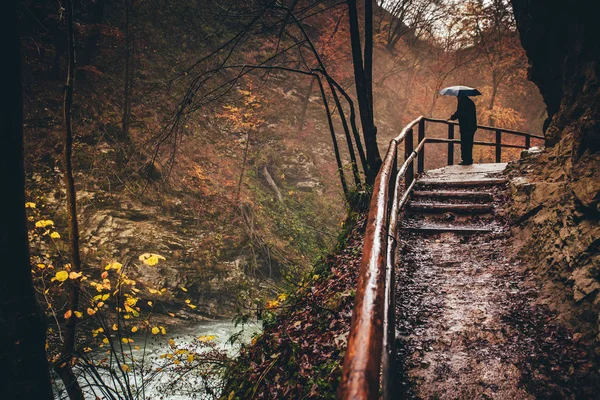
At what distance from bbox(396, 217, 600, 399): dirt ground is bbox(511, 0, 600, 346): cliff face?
21 cm

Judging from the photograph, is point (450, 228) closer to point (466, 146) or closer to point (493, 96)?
point (466, 146)

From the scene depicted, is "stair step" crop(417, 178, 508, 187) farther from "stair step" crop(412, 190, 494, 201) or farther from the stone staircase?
"stair step" crop(412, 190, 494, 201)

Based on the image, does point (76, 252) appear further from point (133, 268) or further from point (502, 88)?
point (502, 88)

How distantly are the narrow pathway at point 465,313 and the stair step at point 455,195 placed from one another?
0.24m

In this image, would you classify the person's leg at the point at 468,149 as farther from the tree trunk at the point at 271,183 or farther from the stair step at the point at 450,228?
the tree trunk at the point at 271,183

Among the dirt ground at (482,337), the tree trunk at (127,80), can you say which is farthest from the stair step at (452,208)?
the tree trunk at (127,80)

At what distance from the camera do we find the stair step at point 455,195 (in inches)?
224

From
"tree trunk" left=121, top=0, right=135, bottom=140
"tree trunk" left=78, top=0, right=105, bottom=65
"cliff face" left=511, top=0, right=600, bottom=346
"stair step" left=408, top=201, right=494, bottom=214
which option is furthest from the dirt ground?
"tree trunk" left=78, top=0, right=105, bottom=65

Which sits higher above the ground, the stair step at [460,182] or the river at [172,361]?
the stair step at [460,182]

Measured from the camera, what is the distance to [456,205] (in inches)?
217

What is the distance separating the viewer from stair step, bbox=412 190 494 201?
5.69m

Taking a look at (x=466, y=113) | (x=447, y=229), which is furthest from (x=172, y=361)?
(x=466, y=113)

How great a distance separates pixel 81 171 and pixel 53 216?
6.05ft

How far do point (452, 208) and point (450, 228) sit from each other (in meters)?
0.71
